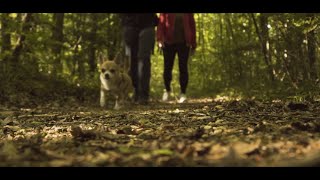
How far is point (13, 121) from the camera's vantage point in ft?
16.9

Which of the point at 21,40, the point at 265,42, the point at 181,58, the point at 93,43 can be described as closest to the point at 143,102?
the point at 181,58

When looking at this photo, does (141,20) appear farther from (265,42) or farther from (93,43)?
(93,43)

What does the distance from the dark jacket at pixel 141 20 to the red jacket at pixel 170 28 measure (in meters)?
0.44

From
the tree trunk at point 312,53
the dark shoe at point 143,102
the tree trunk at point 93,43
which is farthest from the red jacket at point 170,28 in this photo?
the tree trunk at point 93,43

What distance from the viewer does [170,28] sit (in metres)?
9.41

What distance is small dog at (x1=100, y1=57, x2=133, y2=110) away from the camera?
8.45 meters

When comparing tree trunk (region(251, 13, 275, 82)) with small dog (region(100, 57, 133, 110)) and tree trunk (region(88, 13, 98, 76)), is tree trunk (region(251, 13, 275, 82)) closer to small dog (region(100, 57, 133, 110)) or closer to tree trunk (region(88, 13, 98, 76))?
small dog (region(100, 57, 133, 110))

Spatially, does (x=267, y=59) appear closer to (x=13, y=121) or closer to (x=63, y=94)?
(x=63, y=94)

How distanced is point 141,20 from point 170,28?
73 cm

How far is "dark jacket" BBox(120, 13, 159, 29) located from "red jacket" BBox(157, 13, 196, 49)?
17.2 inches

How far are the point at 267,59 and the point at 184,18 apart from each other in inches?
101

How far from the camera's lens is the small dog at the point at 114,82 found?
27.7 ft

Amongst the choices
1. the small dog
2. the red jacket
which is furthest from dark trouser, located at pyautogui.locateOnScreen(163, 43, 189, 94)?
the small dog
